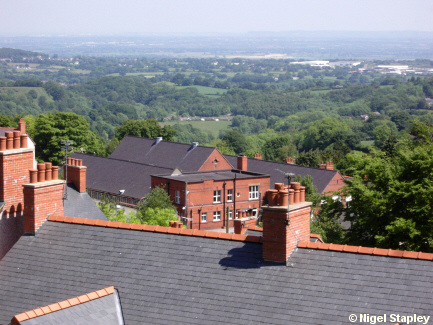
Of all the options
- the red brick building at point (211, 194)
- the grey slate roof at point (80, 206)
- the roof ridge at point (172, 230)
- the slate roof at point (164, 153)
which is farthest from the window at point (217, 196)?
the roof ridge at point (172, 230)

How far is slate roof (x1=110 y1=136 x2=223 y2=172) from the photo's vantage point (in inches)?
3356

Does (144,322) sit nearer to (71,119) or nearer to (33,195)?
(33,195)

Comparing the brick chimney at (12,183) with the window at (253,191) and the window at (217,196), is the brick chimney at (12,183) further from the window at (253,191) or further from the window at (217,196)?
the window at (253,191)

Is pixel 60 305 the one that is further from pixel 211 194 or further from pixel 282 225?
pixel 211 194

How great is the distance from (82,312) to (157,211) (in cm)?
3565

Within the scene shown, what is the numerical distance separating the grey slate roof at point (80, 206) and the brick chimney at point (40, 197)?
29.1 ft

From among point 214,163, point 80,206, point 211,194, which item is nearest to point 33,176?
point 80,206

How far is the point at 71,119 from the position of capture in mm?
111125

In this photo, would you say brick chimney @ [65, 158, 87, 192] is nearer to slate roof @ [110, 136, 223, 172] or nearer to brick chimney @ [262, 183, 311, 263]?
brick chimney @ [262, 183, 311, 263]

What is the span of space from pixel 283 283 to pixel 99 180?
226ft

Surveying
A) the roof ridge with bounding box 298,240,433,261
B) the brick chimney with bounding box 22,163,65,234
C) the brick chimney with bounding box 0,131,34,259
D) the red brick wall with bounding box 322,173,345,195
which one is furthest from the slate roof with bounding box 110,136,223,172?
the roof ridge with bounding box 298,240,433,261

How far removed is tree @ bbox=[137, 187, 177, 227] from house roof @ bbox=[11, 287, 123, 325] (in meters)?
30.1

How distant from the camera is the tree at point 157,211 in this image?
156ft

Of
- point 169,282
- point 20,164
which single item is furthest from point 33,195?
point 169,282
